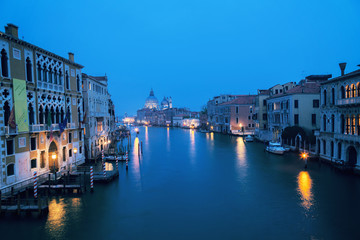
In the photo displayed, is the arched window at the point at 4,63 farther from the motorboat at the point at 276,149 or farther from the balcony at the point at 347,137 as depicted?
the motorboat at the point at 276,149

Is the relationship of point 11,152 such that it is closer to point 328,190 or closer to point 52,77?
point 52,77

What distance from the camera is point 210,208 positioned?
1672cm

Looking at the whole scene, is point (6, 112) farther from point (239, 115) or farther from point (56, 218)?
point (239, 115)

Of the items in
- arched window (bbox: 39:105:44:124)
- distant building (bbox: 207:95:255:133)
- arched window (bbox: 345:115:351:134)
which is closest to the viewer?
arched window (bbox: 39:105:44:124)

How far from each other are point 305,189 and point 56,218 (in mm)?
16624

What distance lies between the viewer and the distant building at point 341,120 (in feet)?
75.8

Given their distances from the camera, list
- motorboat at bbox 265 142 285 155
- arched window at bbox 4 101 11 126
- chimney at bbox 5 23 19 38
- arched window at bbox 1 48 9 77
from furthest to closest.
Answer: motorboat at bbox 265 142 285 155 → chimney at bbox 5 23 19 38 → arched window at bbox 4 101 11 126 → arched window at bbox 1 48 9 77

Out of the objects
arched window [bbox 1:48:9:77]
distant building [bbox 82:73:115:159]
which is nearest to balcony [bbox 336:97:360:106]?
distant building [bbox 82:73:115:159]

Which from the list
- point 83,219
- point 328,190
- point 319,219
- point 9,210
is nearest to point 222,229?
point 319,219

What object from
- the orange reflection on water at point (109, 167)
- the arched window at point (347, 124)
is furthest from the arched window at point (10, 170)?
the arched window at point (347, 124)

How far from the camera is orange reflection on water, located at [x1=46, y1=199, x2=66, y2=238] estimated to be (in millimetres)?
13656

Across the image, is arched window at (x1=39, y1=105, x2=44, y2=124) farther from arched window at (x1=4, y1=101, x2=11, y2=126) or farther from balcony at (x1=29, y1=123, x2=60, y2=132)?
arched window at (x1=4, y1=101, x2=11, y2=126)

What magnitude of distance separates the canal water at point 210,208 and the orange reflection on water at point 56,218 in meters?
0.05

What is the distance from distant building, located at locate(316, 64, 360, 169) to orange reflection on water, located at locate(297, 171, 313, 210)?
13.1ft
